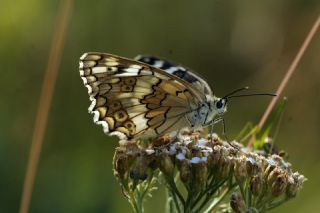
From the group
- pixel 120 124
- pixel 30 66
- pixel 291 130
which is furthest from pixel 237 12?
pixel 120 124

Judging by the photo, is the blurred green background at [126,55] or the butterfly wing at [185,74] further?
the blurred green background at [126,55]

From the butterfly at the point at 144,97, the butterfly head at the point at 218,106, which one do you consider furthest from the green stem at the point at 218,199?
the butterfly head at the point at 218,106

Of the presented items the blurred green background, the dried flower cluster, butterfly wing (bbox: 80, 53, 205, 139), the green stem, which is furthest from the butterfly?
the blurred green background

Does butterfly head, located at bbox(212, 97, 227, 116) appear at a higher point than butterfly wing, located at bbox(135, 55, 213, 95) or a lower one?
lower

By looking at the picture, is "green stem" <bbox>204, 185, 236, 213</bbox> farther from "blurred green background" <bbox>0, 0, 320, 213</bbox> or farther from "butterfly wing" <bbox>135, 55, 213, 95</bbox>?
"blurred green background" <bbox>0, 0, 320, 213</bbox>

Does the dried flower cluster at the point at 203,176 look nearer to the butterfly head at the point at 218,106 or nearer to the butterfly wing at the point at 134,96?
the butterfly wing at the point at 134,96

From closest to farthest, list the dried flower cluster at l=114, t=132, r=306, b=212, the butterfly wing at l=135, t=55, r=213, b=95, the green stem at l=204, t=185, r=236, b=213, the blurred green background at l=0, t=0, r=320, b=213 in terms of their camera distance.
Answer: the dried flower cluster at l=114, t=132, r=306, b=212, the green stem at l=204, t=185, r=236, b=213, the butterfly wing at l=135, t=55, r=213, b=95, the blurred green background at l=0, t=0, r=320, b=213
